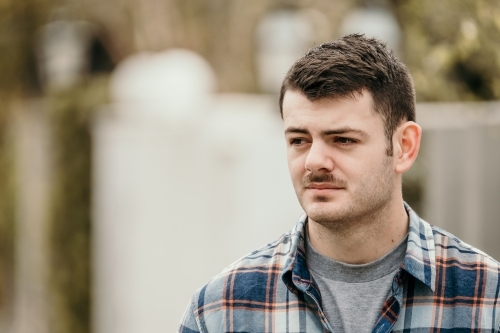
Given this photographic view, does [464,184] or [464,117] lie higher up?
[464,117]

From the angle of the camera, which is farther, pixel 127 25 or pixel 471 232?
pixel 127 25

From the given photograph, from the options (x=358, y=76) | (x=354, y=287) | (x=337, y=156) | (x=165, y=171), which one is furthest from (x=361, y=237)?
(x=165, y=171)

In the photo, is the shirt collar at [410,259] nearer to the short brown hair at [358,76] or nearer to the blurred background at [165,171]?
the short brown hair at [358,76]

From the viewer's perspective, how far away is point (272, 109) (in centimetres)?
948

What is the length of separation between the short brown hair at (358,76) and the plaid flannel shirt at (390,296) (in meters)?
0.35

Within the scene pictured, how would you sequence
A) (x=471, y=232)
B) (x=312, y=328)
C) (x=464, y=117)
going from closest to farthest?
1. (x=312, y=328)
2. (x=471, y=232)
3. (x=464, y=117)

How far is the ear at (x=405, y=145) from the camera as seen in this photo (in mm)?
2641

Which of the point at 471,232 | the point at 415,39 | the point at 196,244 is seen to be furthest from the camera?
the point at 196,244

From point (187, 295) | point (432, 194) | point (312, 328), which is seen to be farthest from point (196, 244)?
A: point (312, 328)

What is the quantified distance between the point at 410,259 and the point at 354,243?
17 cm

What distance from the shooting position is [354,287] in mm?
2535

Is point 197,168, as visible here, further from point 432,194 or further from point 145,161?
Result: point 432,194

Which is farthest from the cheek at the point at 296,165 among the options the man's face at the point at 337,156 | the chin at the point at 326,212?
the chin at the point at 326,212

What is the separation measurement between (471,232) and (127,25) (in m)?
11.2
